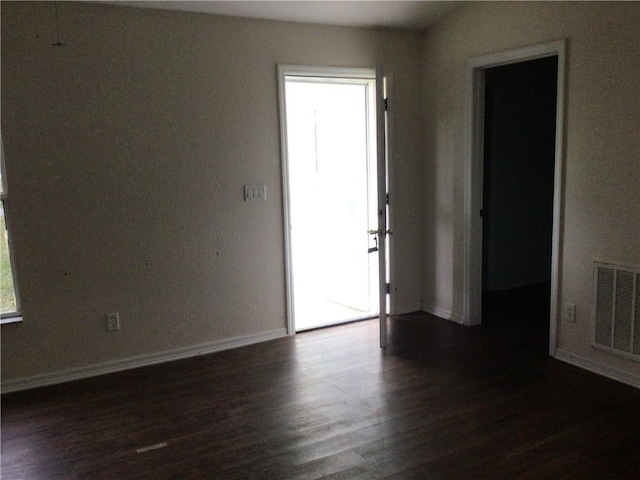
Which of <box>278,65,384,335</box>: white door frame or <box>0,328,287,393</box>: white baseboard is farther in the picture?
<box>278,65,384,335</box>: white door frame

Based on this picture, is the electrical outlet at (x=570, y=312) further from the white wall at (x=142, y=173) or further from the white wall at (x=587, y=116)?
the white wall at (x=142, y=173)

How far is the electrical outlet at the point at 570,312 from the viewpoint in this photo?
3629mm

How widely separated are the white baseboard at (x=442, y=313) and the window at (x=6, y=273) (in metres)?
3.28

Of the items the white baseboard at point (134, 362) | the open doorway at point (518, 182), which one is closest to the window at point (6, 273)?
the white baseboard at point (134, 362)

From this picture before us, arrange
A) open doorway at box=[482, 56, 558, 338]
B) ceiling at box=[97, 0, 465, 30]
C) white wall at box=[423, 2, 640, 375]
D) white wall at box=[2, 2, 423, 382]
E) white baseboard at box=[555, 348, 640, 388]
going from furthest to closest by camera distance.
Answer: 1. open doorway at box=[482, 56, 558, 338]
2. ceiling at box=[97, 0, 465, 30]
3. white wall at box=[2, 2, 423, 382]
4. white baseboard at box=[555, 348, 640, 388]
5. white wall at box=[423, 2, 640, 375]

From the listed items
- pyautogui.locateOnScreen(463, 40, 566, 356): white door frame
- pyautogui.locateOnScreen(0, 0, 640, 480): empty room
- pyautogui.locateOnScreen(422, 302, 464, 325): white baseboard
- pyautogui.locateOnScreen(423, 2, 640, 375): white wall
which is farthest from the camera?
pyautogui.locateOnScreen(422, 302, 464, 325): white baseboard

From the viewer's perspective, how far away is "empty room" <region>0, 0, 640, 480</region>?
283 cm

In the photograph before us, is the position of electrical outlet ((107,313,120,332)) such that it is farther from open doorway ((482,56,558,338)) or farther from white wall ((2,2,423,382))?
open doorway ((482,56,558,338))

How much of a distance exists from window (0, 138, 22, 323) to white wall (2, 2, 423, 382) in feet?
0.17

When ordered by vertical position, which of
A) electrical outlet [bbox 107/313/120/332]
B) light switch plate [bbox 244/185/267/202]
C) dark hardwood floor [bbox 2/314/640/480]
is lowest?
dark hardwood floor [bbox 2/314/640/480]

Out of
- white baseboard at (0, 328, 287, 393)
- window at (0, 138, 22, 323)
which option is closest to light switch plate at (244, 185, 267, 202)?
white baseboard at (0, 328, 287, 393)

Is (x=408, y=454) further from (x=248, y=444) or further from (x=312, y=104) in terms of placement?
(x=312, y=104)

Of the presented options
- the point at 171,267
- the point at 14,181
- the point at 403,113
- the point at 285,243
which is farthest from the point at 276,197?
the point at 14,181

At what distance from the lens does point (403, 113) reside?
4723 mm
